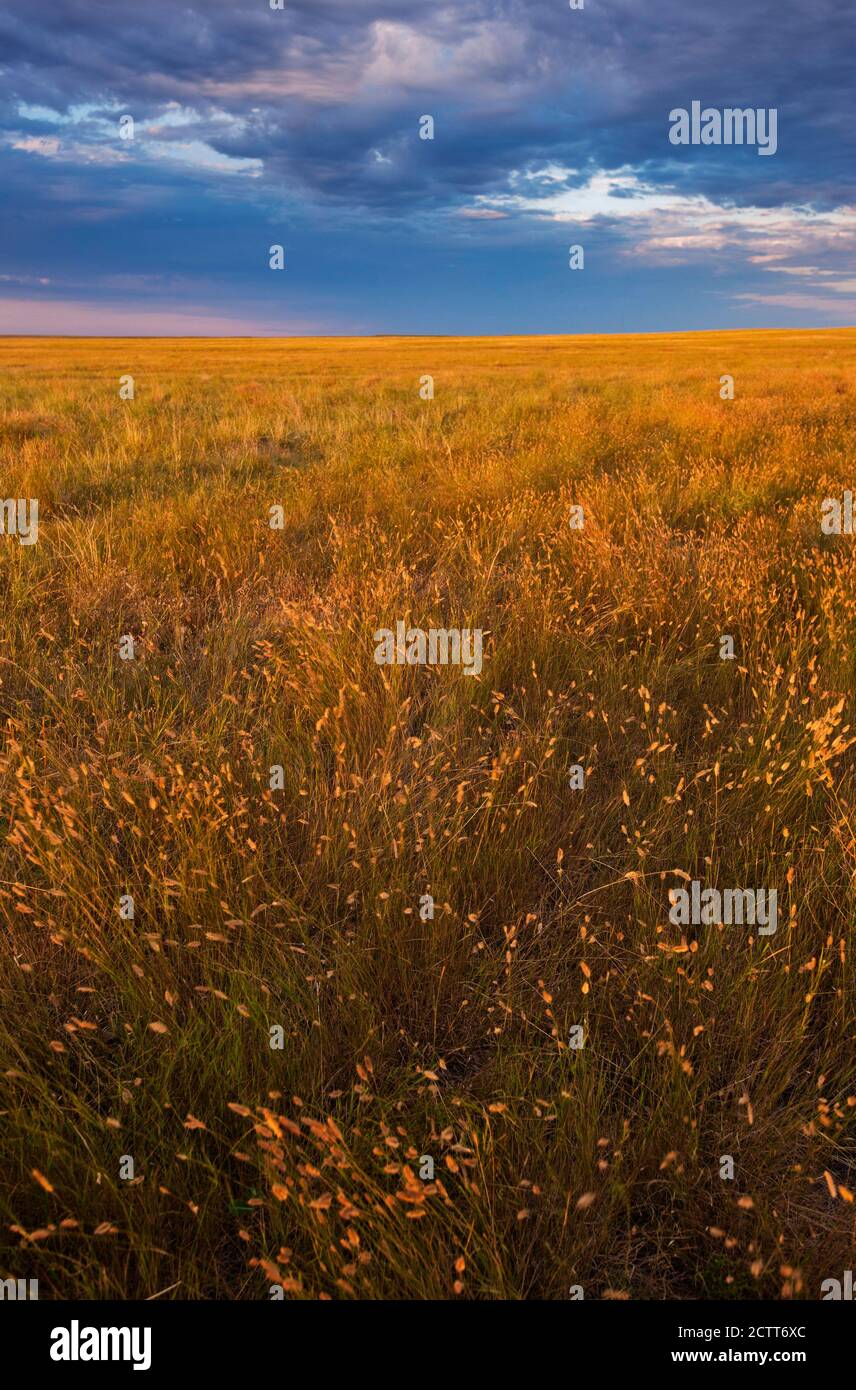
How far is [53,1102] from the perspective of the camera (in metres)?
1.54

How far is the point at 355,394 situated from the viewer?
1741cm

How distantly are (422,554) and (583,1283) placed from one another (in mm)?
4252

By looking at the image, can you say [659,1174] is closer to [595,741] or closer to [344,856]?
[344,856]

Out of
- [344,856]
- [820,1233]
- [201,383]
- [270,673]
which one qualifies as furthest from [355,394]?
Result: [820,1233]

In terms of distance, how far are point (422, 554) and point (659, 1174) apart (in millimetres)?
4096

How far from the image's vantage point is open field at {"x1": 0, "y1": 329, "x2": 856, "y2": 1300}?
1410 mm

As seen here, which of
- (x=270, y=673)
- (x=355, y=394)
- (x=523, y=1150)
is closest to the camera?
(x=523, y=1150)

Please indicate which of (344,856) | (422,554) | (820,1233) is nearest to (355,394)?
(422,554)

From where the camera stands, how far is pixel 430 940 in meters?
1.97

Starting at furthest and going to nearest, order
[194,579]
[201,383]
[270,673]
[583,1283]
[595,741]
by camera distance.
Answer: [201,383], [194,579], [270,673], [595,741], [583,1283]

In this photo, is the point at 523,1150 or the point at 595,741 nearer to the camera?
the point at 523,1150

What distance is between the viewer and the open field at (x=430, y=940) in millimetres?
1410

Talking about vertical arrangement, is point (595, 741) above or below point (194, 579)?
below

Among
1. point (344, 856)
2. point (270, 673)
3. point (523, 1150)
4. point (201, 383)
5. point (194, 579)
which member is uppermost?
point (201, 383)
